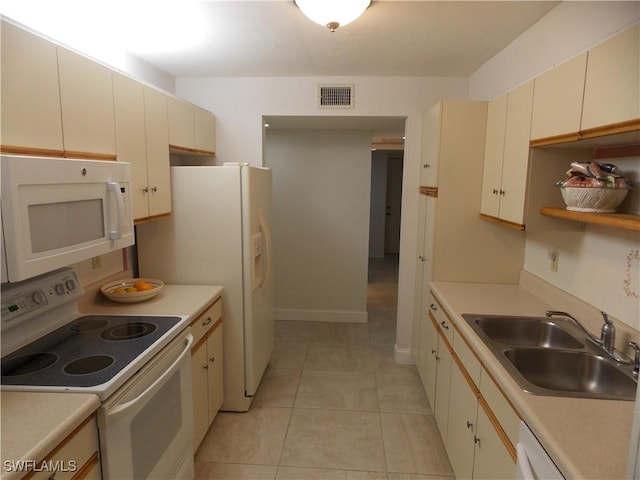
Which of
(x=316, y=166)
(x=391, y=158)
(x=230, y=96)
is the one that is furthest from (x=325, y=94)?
(x=391, y=158)

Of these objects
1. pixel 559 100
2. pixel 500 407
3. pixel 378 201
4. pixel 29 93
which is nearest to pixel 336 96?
pixel 559 100

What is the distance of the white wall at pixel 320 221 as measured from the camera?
173 inches

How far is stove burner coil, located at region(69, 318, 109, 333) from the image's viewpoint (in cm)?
187

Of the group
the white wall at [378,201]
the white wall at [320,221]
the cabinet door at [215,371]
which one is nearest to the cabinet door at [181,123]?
the cabinet door at [215,371]

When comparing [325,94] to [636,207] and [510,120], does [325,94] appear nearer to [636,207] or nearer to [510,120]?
[510,120]

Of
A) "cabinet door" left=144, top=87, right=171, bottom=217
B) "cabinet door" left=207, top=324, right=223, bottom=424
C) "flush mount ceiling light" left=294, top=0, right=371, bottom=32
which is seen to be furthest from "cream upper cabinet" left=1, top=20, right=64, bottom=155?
"cabinet door" left=207, top=324, right=223, bottom=424

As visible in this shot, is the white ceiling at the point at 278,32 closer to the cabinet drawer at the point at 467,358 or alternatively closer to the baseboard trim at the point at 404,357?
the cabinet drawer at the point at 467,358

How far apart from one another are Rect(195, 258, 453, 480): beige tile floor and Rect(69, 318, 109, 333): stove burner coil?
1028 mm

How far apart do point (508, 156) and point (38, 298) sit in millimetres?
2437

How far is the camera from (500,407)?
1.47 m

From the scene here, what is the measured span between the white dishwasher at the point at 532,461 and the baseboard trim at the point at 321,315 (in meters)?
3.34

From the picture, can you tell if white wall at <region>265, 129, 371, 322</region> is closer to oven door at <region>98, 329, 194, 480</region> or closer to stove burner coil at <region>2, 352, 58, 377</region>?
oven door at <region>98, 329, 194, 480</region>

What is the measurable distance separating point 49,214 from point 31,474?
817 millimetres

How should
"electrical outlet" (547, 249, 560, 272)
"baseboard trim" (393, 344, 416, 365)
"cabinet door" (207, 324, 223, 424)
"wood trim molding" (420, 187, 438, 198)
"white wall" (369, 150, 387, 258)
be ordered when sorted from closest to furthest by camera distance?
"electrical outlet" (547, 249, 560, 272) → "cabinet door" (207, 324, 223, 424) → "wood trim molding" (420, 187, 438, 198) → "baseboard trim" (393, 344, 416, 365) → "white wall" (369, 150, 387, 258)
